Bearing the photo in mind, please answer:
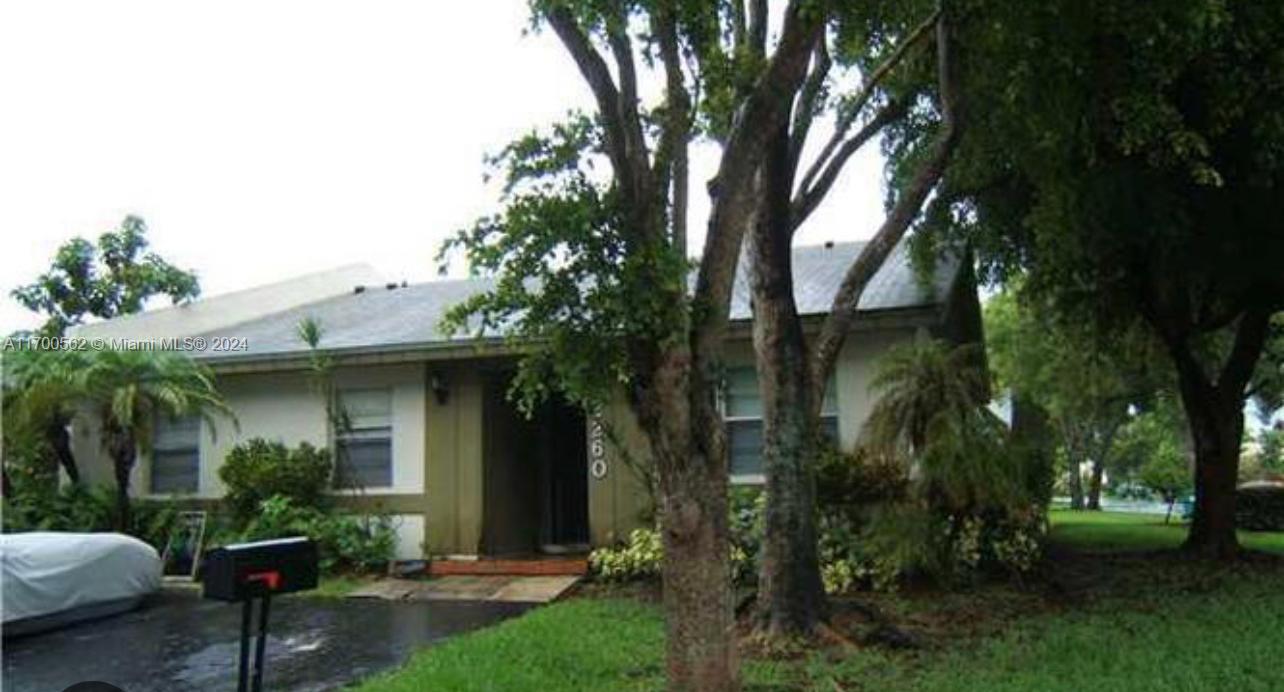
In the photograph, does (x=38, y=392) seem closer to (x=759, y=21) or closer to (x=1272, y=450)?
(x=759, y=21)

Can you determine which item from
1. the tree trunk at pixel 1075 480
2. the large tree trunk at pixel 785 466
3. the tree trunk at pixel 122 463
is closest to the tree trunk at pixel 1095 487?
the tree trunk at pixel 1075 480

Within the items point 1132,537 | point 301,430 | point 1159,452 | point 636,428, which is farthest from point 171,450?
point 1159,452

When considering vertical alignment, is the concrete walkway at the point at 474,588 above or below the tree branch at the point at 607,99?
below

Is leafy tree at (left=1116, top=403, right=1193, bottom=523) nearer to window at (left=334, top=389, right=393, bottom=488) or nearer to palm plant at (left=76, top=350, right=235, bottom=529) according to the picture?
window at (left=334, top=389, right=393, bottom=488)

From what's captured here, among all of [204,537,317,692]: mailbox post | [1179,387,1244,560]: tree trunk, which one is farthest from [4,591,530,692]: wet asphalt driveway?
[1179,387,1244,560]: tree trunk

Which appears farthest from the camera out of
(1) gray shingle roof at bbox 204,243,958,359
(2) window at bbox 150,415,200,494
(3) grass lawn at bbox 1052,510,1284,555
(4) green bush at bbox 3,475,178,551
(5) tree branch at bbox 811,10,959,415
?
(3) grass lawn at bbox 1052,510,1284,555

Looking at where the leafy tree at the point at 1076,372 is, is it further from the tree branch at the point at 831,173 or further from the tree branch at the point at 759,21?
the tree branch at the point at 759,21

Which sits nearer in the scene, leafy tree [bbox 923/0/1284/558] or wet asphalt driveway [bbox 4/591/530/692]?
leafy tree [bbox 923/0/1284/558]

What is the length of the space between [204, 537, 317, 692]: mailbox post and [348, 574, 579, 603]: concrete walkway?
6083mm

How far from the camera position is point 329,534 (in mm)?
13227

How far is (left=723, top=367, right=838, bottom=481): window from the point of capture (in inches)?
505

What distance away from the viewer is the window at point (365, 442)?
14148 millimetres

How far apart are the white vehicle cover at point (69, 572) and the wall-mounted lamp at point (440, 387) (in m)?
3.64

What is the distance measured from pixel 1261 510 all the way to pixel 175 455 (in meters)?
19.1
